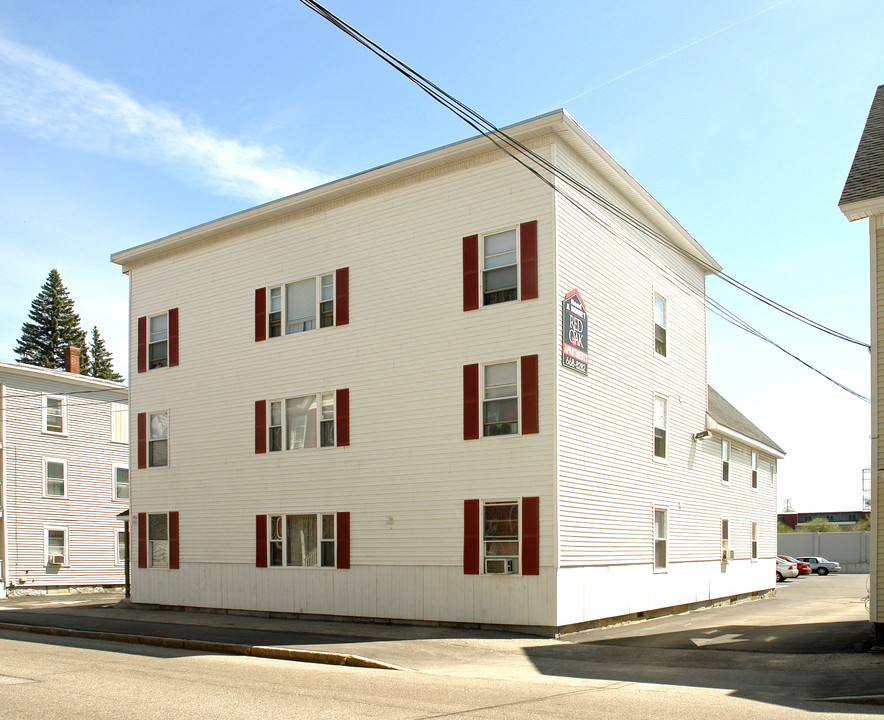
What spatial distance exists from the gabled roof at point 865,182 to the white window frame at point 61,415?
32.9 meters

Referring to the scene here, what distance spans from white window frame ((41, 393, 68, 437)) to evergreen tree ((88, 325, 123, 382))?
122ft

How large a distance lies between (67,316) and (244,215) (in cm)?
5395

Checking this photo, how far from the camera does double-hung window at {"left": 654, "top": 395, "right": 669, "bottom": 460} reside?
23.9 m

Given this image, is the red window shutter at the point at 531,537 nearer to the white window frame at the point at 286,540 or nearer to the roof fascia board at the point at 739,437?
the white window frame at the point at 286,540

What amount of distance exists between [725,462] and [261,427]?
1512cm

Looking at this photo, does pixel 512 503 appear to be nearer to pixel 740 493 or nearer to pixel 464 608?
pixel 464 608

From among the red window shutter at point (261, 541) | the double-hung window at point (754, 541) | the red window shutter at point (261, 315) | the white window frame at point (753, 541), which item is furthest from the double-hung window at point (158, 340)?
the double-hung window at point (754, 541)

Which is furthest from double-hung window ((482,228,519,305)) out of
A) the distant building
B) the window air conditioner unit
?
the distant building

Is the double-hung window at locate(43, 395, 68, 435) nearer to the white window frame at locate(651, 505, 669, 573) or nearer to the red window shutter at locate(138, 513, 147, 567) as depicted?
the red window shutter at locate(138, 513, 147, 567)

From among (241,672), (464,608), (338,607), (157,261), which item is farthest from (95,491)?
(241,672)

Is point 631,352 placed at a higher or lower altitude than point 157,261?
lower

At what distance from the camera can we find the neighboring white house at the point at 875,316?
600 inches

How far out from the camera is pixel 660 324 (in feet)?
81.8

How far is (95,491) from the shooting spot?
3981cm
